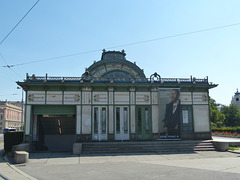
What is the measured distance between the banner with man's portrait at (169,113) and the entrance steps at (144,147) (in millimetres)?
1402

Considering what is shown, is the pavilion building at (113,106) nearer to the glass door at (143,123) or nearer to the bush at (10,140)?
the glass door at (143,123)

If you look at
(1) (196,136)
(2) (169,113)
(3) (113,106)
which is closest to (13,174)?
(3) (113,106)

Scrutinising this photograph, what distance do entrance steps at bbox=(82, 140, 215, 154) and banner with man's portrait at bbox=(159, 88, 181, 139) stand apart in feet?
4.60

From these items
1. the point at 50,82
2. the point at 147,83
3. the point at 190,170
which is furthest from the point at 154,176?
the point at 50,82

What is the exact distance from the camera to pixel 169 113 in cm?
1883

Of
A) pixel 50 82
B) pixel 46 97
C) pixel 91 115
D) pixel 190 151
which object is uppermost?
pixel 50 82

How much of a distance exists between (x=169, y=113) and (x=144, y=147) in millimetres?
4121

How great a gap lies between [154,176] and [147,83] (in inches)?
454

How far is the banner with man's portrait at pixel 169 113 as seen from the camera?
61.6ft

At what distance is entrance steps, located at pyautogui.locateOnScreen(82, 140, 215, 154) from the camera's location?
1620 centimetres

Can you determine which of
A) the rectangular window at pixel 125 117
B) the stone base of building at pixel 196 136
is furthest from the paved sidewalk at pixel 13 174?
the stone base of building at pixel 196 136

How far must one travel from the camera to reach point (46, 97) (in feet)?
59.5

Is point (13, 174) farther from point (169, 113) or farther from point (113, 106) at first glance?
point (169, 113)

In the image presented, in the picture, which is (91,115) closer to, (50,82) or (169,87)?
(50,82)
